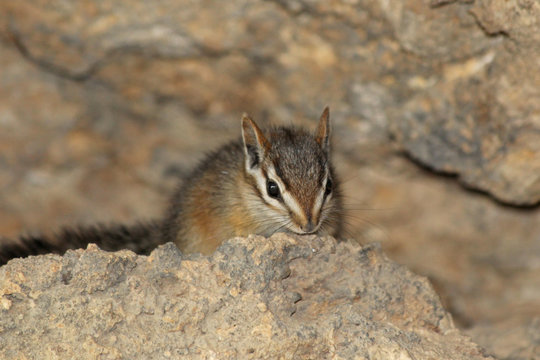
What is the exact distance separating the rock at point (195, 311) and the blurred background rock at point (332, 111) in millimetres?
1537

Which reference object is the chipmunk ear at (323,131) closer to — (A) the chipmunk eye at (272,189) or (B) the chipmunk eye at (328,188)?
(B) the chipmunk eye at (328,188)

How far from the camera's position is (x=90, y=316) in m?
3.63

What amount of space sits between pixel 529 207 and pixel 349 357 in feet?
11.3

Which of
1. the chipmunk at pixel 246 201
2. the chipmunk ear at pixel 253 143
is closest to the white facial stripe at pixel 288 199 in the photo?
the chipmunk at pixel 246 201

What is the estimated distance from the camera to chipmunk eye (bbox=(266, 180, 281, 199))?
4.60 metres

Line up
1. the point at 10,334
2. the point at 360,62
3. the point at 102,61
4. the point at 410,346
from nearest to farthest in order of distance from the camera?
the point at 10,334 < the point at 410,346 < the point at 360,62 < the point at 102,61

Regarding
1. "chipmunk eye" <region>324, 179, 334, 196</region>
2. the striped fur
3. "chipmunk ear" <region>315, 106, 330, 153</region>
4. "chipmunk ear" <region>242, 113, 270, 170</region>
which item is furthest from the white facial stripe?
the striped fur

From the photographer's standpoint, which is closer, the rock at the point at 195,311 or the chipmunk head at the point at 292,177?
the rock at the point at 195,311

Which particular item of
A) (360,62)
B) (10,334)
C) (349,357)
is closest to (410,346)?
(349,357)

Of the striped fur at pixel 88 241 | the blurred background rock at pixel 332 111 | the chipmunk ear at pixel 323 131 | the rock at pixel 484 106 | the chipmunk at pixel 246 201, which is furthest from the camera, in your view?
the blurred background rock at pixel 332 111

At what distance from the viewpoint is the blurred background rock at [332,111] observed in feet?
16.8

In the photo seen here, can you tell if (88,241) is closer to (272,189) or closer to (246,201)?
(246,201)

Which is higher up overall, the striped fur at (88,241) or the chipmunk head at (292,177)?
the chipmunk head at (292,177)

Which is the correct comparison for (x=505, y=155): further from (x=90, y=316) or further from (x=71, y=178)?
(x=71, y=178)
